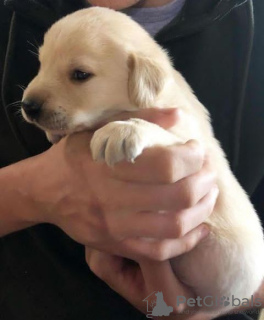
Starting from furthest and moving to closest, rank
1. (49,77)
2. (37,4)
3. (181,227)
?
(37,4) → (49,77) → (181,227)

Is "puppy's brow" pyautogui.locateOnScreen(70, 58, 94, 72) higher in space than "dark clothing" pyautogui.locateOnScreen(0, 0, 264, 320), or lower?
higher

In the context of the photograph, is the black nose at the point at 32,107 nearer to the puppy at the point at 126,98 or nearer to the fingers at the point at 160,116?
the puppy at the point at 126,98

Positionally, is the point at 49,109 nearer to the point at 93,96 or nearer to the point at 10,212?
the point at 93,96

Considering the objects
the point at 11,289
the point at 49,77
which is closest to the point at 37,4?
the point at 49,77

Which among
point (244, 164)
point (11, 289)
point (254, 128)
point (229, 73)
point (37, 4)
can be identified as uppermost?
point (37, 4)

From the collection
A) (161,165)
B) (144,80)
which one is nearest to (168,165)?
(161,165)

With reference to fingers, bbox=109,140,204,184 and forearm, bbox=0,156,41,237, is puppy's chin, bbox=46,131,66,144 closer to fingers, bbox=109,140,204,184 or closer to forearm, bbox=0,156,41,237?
forearm, bbox=0,156,41,237

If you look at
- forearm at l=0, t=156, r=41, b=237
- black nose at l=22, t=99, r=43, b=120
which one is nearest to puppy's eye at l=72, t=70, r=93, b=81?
black nose at l=22, t=99, r=43, b=120
